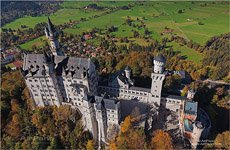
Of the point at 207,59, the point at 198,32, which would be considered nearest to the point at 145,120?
the point at 207,59

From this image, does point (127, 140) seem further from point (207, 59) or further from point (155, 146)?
point (207, 59)

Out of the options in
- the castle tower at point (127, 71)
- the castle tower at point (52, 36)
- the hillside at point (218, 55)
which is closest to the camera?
the castle tower at point (52, 36)

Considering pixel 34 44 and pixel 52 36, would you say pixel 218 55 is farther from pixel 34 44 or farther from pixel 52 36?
pixel 34 44

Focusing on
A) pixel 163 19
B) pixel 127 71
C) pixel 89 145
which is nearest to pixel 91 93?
pixel 127 71

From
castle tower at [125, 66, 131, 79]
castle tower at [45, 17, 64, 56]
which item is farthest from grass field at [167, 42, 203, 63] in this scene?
castle tower at [45, 17, 64, 56]

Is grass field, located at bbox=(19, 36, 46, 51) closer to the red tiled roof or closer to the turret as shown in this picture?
the red tiled roof

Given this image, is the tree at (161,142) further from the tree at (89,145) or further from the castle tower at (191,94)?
the tree at (89,145)

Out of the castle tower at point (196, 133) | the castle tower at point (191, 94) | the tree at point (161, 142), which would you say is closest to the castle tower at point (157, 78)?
the castle tower at point (191, 94)
